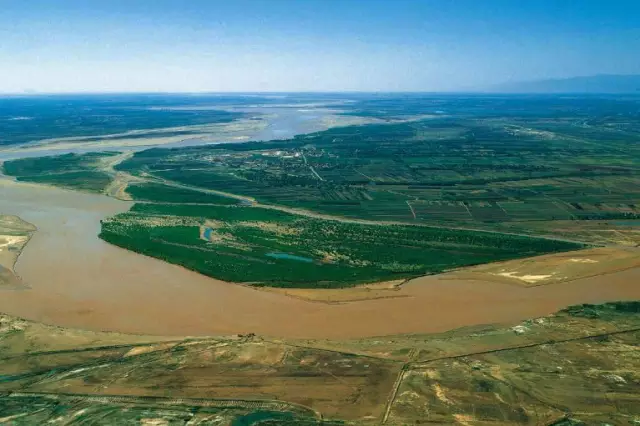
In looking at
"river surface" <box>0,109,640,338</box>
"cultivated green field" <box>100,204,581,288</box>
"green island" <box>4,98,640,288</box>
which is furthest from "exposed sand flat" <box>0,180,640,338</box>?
"green island" <box>4,98,640,288</box>

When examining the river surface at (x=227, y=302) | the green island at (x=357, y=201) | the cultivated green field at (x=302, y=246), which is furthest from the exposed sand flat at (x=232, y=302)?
the green island at (x=357, y=201)

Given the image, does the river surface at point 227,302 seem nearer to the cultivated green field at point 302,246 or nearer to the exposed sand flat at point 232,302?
the exposed sand flat at point 232,302

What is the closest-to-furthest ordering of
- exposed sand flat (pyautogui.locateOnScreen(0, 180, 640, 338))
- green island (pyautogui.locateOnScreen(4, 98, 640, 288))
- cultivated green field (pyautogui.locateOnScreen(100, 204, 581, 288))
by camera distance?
exposed sand flat (pyautogui.locateOnScreen(0, 180, 640, 338)), cultivated green field (pyautogui.locateOnScreen(100, 204, 581, 288)), green island (pyautogui.locateOnScreen(4, 98, 640, 288))

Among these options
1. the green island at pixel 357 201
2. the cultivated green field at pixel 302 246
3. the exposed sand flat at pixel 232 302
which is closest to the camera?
the exposed sand flat at pixel 232 302

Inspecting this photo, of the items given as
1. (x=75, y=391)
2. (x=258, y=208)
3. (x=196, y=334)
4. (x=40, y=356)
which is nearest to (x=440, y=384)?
(x=196, y=334)

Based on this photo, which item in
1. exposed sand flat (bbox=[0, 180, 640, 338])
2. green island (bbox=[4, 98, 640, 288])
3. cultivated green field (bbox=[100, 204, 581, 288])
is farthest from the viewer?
green island (bbox=[4, 98, 640, 288])

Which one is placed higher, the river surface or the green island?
the green island

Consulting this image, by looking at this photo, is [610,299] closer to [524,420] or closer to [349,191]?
[524,420]

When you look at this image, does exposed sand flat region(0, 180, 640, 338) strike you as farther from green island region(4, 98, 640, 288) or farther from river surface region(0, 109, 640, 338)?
green island region(4, 98, 640, 288)
